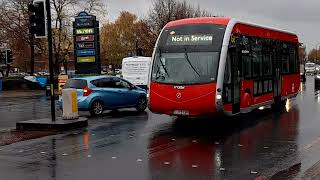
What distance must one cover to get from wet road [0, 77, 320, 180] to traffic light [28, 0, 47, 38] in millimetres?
3153

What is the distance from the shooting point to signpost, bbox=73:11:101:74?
135 feet

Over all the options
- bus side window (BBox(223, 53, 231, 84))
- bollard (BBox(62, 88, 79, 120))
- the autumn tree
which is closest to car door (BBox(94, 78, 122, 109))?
bollard (BBox(62, 88, 79, 120))

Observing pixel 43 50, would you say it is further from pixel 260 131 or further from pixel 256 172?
pixel 256 172

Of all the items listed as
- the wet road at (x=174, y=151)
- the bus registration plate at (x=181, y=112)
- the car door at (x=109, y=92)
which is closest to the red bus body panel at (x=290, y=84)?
the wet road at (x=174, y=151)

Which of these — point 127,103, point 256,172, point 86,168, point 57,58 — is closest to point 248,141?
point 256,172

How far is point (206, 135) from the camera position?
524 inches

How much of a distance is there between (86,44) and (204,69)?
28207mm

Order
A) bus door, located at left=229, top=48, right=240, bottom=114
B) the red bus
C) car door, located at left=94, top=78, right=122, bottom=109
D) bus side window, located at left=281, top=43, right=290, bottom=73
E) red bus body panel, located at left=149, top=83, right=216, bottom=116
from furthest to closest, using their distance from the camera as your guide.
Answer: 1. bus side window, located at left=281, top=43, right=290, bottom=73
2. car door, located at left=94, top=78, right=122, bottom=109
3. bus door, located at left=229, top=48, right=240, bottom=114
4. the red bus
5. red bus body panel, located at left=149, top=83, right=216, bottom=116

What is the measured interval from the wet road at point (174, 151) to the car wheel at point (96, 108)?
2501 millimetres

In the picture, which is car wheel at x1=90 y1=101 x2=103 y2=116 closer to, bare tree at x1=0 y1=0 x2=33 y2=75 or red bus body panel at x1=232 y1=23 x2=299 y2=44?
red bus body panel at x1=232 y1=23 x2=299 y2=44

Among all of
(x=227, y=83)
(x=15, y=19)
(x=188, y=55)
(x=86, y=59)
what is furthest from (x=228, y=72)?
(x=15, y=19)

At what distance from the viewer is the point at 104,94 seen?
1930cm

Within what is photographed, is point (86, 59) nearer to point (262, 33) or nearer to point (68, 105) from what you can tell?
point (262, 33)

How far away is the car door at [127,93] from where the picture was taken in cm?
2006
